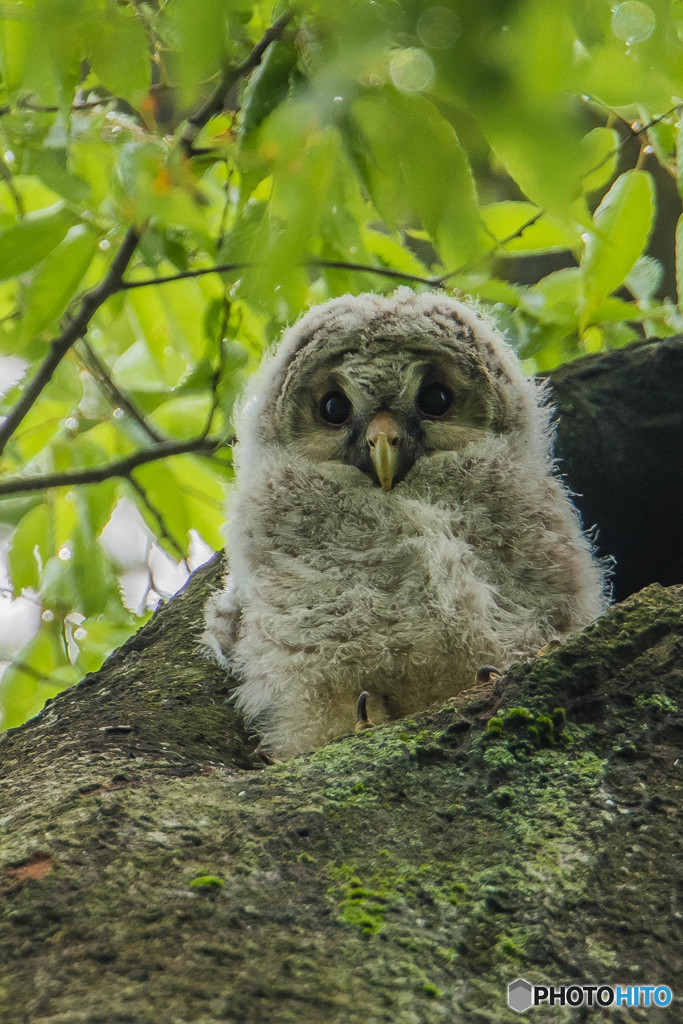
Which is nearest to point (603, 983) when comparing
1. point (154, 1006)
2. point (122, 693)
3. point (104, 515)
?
point (154, 1006)

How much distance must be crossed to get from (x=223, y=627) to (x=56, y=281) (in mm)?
987

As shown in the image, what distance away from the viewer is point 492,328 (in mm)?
2666

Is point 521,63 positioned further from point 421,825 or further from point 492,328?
point 492,328

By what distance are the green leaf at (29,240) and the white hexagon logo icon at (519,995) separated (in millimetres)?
1981

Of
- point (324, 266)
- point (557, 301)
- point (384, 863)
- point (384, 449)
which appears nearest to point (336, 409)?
point (384, 449)

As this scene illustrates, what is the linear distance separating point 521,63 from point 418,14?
0.37ft

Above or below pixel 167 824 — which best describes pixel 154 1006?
below

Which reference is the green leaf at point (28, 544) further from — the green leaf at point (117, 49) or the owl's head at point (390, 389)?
the green leaf at point (117, 49)

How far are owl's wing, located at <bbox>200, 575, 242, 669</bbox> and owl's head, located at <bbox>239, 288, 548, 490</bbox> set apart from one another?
0.41 metres

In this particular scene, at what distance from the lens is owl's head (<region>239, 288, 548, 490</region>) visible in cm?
221

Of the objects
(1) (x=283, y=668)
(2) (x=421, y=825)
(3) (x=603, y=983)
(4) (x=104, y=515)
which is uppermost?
(4) (x=104, y=515)

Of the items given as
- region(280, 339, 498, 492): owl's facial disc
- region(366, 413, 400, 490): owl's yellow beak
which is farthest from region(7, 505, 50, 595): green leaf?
region(366, 413, 400, 490): owl's yellow beak

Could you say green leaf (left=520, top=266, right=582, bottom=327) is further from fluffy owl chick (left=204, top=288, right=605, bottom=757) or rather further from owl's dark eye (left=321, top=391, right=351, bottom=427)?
owl's dark eye (left=321, top=391, right=351, bottom=427)

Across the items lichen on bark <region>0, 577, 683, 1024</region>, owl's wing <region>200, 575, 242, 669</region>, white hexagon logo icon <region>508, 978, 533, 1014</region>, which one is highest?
owl's wing <region>200, 575, 242, 669</region>
